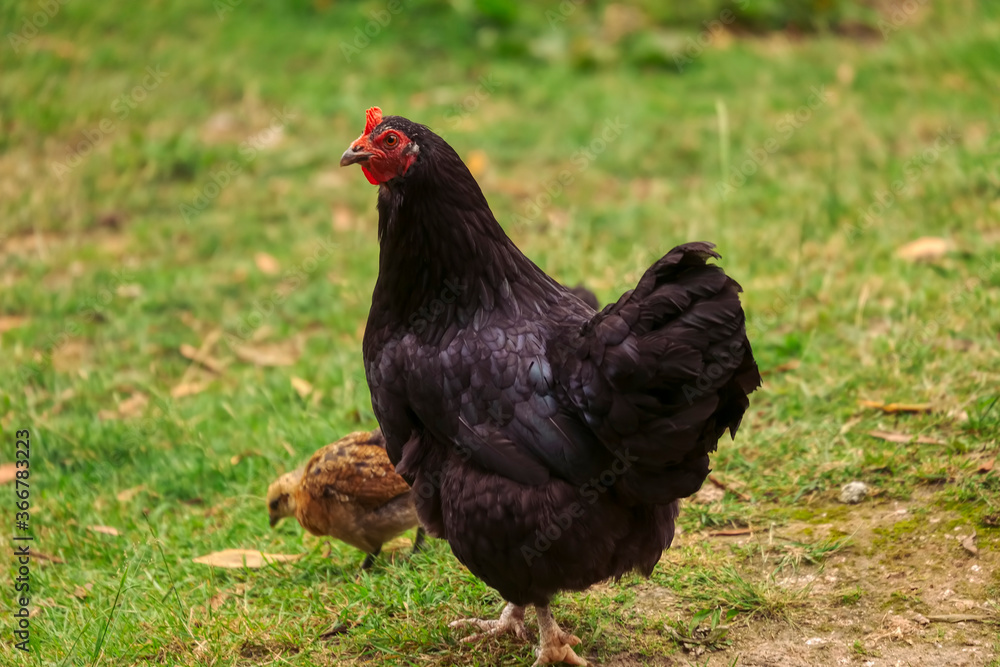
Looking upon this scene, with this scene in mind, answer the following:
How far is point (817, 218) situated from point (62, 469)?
15.6ft

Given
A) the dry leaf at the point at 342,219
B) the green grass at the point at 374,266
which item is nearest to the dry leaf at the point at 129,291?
the green grass at the point at 374,266

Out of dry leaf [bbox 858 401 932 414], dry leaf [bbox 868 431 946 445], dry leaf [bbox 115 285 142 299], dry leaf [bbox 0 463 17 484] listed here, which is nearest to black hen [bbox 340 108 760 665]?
dry leaf [bbox 868 431 946 445]

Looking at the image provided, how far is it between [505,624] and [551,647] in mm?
271

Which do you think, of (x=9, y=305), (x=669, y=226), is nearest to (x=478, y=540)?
(x=669, y=226)

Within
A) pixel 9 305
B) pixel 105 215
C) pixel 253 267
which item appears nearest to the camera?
pixel 9 305

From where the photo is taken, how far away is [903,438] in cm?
436

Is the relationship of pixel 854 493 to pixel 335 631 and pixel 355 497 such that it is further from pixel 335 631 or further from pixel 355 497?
pixel 335 631

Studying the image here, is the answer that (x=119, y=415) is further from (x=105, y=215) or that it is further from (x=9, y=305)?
(x=105, y=215)

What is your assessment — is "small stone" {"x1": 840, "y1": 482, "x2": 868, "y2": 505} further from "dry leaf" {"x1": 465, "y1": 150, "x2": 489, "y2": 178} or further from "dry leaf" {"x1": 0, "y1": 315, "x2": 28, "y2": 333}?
"dry leaf" {"x1": 0, "y1": 315, "x2": 28, "y2": 333}

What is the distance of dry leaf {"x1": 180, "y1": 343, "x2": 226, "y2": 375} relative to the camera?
5.98 meters

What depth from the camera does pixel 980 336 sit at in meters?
4.96

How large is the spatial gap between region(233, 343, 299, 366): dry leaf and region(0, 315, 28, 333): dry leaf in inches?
55.2

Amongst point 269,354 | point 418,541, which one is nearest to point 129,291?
point 269,354

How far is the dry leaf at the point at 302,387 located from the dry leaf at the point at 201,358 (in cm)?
62
